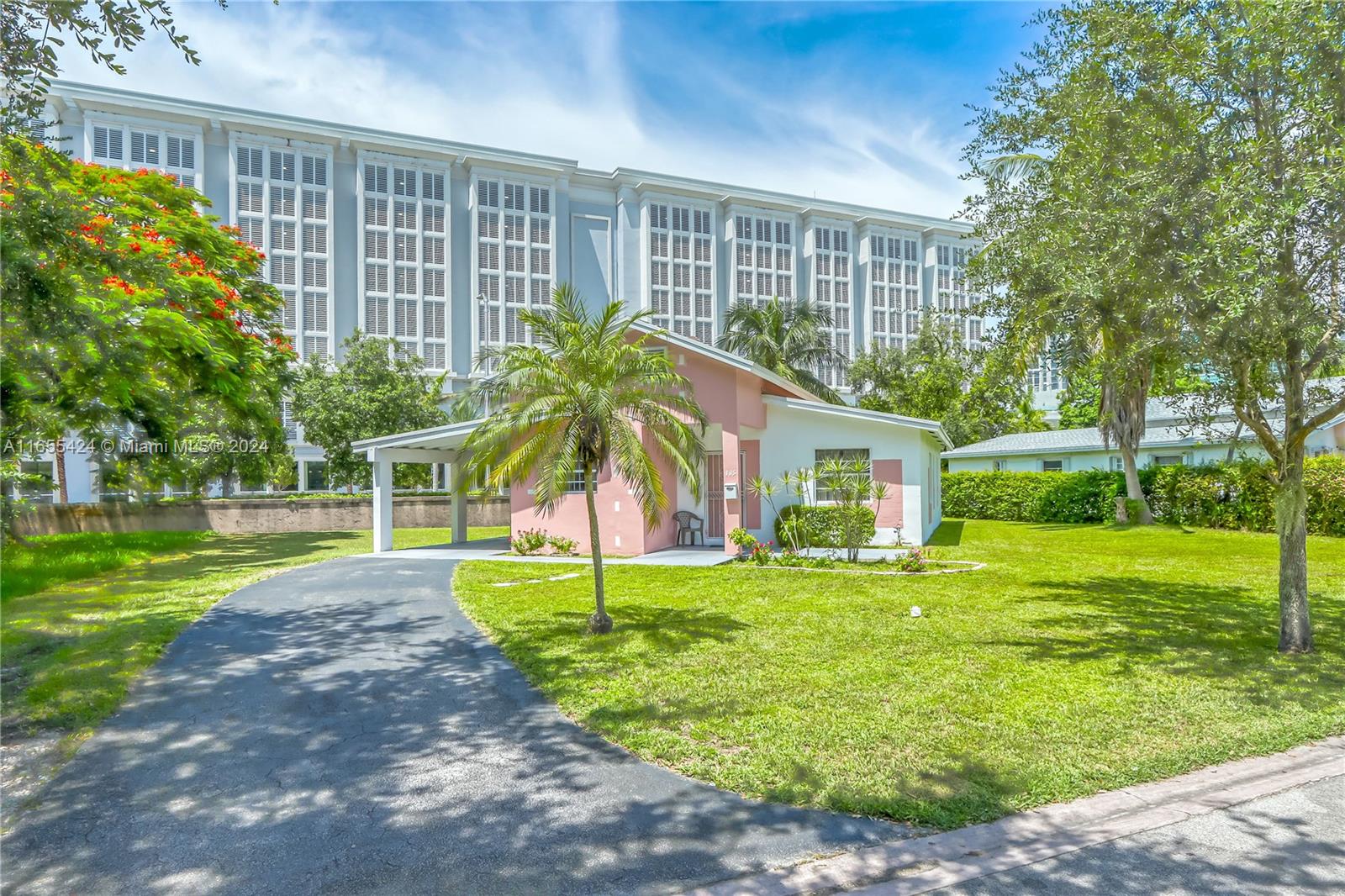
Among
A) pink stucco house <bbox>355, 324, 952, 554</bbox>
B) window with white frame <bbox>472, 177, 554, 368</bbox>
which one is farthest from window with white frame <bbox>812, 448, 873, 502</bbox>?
window with white frame <bbox>472, 177, 554, 368</bbox>

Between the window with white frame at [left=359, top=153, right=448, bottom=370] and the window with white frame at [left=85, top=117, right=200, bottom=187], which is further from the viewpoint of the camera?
the window with white frame at [left=359, top=153, right=448, bottom=370]

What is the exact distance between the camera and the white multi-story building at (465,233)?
132ft

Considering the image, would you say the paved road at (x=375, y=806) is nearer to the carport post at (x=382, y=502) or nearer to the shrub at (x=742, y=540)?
the shrub at (x=742, y=540)

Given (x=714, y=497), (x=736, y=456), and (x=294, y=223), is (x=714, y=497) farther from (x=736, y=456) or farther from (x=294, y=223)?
(x=294, y=223)

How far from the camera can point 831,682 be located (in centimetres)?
672

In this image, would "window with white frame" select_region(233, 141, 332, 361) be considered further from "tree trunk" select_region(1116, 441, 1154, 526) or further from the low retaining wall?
"tree trunk" select_region(1116, 441, 1154, 526)

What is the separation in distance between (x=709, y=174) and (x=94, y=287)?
168 ft

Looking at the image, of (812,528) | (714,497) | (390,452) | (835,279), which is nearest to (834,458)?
(812,528)

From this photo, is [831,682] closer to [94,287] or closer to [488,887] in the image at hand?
[488,887]

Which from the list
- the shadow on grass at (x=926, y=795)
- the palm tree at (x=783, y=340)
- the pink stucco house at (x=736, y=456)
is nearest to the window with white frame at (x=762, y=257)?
the palm tree at (x=783, y=340)

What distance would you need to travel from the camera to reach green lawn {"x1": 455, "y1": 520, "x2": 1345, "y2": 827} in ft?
15.8

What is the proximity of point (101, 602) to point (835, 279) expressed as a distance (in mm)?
53426

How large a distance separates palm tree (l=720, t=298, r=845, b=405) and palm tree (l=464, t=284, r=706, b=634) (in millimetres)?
20076

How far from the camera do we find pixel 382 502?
19422mm
